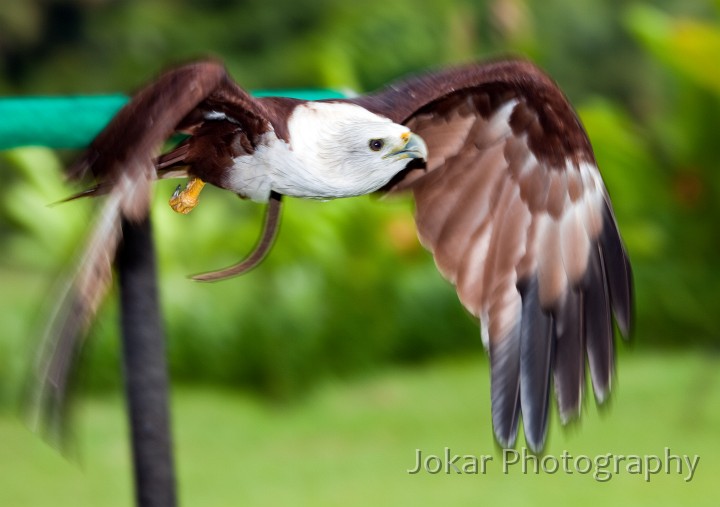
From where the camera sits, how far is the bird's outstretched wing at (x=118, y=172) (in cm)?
65

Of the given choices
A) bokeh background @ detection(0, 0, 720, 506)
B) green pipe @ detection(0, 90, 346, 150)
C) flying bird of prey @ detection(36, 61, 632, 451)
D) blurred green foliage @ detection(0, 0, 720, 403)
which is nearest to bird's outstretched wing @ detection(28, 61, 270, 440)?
flying bird of prey @ detection(36, 61, 632, 451)

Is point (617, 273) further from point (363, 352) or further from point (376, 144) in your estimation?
point (363, 352)

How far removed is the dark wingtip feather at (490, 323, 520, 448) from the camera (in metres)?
0.96

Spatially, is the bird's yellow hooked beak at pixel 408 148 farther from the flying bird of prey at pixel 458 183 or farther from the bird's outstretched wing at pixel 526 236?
the bird's outstretched wing at pixel 526 236

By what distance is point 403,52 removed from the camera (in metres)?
4.11

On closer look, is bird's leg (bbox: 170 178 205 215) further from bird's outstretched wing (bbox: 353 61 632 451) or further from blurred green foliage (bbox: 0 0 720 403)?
blurred green foliage (bbox: 0 0 720 403)

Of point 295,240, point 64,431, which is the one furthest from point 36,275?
point 64,431

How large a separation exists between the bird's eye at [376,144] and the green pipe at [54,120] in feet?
0.80

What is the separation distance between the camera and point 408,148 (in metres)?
0.84

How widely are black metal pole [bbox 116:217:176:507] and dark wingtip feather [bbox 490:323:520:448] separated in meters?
0.36

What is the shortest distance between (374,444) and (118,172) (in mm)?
1714

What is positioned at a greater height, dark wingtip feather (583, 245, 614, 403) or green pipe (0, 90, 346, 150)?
green pipe (0, 90, 346, 150)

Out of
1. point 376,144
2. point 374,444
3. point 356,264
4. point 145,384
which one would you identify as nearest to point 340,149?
point 376,144

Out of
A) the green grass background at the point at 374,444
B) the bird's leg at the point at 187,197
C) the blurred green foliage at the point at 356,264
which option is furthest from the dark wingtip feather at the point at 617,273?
the blurred green foliage at the point at 356,264
